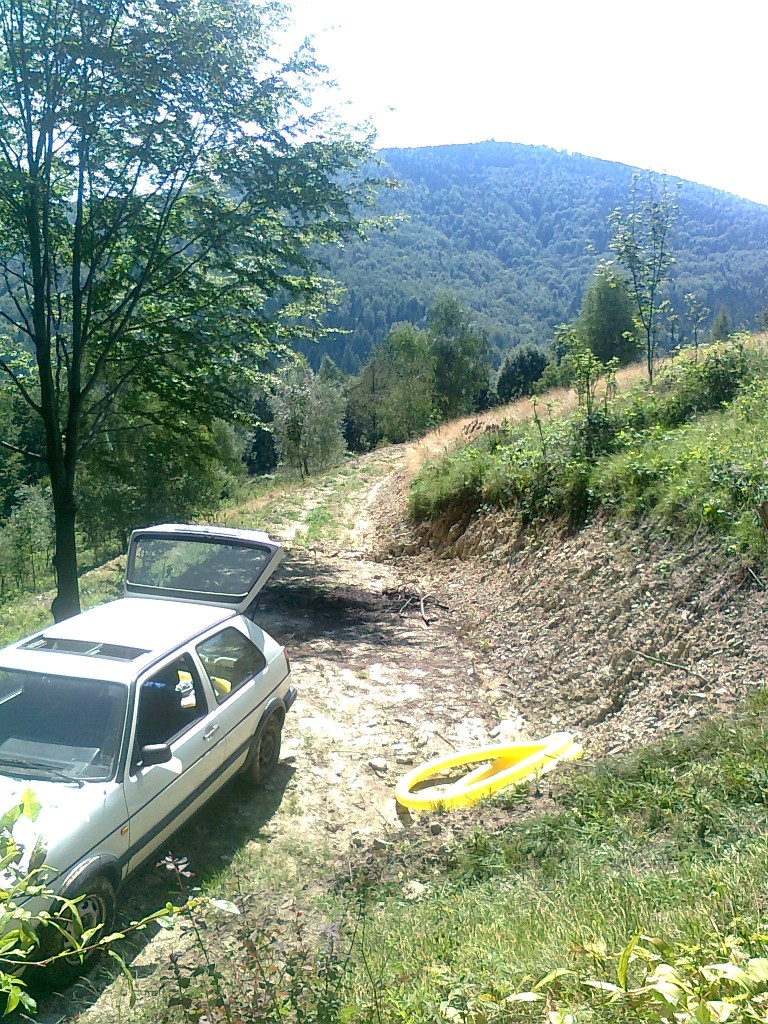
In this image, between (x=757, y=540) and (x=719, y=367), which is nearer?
(x=757, y=540)

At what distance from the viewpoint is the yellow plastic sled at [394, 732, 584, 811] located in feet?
19.6

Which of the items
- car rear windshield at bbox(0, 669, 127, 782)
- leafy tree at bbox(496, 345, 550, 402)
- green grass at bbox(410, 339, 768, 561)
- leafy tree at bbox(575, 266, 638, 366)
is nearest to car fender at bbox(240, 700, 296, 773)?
car rear windshield at bbox(0, 669, 127, 782)

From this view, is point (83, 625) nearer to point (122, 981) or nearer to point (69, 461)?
point (122, 981)

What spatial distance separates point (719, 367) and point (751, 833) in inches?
399

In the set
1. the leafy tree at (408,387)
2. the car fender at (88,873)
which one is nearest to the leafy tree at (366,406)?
the leafy tree at (408,387)

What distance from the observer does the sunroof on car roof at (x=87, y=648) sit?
5.29 m

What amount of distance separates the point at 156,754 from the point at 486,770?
3.12 metres

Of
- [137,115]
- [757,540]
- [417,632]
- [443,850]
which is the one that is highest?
[137,115]

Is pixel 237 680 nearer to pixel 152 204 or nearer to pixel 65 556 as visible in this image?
pixel 65 556

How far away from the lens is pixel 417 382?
51562 millimetres

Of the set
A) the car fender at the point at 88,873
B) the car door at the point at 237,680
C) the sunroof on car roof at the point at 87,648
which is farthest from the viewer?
the car door at the point at 237,680

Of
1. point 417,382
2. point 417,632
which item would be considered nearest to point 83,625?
point 417,632

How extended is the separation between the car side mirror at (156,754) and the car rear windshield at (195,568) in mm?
2357

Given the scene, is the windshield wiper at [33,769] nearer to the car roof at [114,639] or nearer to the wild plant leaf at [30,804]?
the car roof at [114,639]
